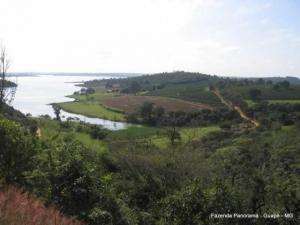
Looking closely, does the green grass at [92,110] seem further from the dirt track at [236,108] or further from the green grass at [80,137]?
the green grass at [80,137]

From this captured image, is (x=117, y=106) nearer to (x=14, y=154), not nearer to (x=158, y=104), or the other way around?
(x=158, y=104)

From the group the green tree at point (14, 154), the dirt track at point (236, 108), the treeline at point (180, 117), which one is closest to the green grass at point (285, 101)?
the dirt track at point (236, 108)

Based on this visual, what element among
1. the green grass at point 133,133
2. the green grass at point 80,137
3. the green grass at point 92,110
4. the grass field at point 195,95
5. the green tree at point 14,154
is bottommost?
the green grass at point 92,110

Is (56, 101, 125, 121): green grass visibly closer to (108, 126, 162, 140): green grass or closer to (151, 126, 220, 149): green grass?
(108, 126, 162, 140): green grass

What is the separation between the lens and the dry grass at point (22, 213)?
17.9 ft

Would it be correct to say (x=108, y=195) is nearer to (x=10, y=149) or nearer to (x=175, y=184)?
(x=10, y=149)

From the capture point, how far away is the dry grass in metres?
5.46

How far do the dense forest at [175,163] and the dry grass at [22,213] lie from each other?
211mm

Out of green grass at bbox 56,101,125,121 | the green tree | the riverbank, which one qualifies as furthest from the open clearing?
the green tree

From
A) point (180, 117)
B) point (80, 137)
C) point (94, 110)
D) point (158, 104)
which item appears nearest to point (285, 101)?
point (180, 117)

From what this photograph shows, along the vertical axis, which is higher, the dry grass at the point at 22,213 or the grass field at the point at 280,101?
the dry grass at the point at 22,213

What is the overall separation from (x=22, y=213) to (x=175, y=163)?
36.8 meters

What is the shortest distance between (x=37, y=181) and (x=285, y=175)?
37530mm

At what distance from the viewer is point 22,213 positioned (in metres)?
5.68
